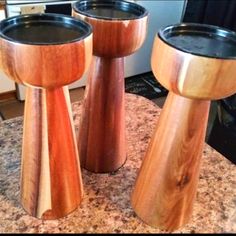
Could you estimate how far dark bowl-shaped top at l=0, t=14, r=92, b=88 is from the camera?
38cm

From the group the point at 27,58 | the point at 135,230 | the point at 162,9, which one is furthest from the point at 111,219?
the point at 162,9

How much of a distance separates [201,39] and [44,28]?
0.23 meters

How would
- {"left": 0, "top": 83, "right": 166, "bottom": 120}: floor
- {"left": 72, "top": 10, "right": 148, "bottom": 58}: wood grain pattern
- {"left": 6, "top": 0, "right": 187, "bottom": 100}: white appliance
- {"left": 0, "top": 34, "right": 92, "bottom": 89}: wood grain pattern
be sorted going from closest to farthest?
{"left": 0, "top": 34, "right": 92, "bottom": 89}: wood grain pattern → {"left": 72, "top": 10, "right": 148, "bottom": 58}: wood grain pattern → {"left": 0, "top": 83, "right": 166, "bottom": 120}: floor → {"left": 6, "top": 0, "right": 187, "bottom": 100}: white appliance

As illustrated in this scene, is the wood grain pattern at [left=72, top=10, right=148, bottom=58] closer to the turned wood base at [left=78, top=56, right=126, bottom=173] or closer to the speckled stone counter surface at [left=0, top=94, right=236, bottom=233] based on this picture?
the turned wood base at [left=78, top=56, right=126, bottom=173]

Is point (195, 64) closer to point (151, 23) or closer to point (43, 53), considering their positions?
point (43, 53)

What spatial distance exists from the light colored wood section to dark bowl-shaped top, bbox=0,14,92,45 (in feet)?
0.35

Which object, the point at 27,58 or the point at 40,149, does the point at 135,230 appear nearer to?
the point at 40,149

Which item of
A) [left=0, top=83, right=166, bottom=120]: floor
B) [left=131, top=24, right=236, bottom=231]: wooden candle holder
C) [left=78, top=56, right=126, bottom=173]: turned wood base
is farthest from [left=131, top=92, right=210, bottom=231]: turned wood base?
[left=0, top=83, right=166, bottom=120]: floor

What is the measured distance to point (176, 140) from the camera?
46 centimetres

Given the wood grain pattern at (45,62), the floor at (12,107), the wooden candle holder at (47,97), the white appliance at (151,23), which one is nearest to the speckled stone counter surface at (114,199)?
the wooden candle holder at (47,97)

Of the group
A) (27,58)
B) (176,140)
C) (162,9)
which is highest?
(27,58)

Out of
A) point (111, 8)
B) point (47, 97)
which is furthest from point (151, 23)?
point (47, 97)

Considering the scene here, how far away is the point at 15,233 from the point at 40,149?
13 cm

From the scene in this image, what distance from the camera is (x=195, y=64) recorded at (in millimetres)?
378
